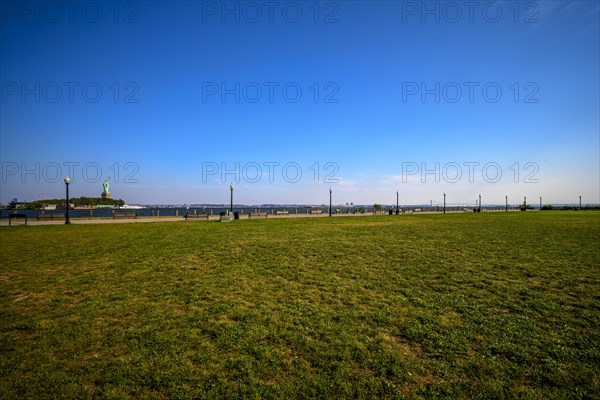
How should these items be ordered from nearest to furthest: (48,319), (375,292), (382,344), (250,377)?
(250,377)
(382,344)
(48,319)
(375,292)

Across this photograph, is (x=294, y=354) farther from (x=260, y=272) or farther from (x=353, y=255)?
(x=353, y=255)

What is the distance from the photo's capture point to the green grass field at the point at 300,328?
340 centimetres

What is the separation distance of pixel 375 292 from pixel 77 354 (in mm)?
5643

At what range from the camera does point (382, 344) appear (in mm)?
4281

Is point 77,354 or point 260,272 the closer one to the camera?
point 77,354

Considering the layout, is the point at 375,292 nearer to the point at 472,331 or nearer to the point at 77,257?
the point at 472,331

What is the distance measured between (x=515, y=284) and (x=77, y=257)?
46.2 feet

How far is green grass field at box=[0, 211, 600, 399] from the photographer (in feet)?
11.1

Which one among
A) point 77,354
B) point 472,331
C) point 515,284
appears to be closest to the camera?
point 77,354

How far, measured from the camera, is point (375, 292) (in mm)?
6531

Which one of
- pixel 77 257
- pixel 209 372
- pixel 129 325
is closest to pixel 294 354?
pixel 209 372

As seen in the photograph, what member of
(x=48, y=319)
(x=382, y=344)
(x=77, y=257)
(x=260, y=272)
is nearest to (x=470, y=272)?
(x=382, y=344)

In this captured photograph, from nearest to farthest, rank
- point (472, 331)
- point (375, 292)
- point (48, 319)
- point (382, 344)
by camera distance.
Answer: point (382, 344), point (472, 331), point (48, 319), point (375, 292)

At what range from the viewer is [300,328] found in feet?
15.6
